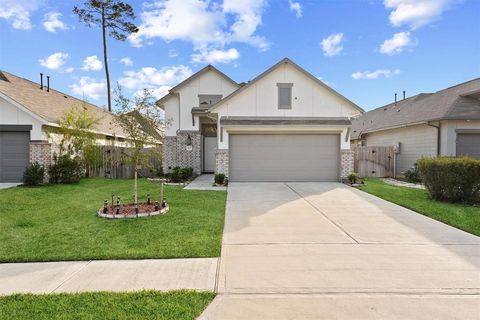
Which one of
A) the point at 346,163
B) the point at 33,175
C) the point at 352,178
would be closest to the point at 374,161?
the point at 346,163

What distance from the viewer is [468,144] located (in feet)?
51.0

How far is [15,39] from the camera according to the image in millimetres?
17094

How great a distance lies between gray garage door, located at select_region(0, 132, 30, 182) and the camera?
47.2 ft

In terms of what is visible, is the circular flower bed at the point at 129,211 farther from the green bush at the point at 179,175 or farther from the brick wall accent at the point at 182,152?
the brick wall accent at the point at 182,152

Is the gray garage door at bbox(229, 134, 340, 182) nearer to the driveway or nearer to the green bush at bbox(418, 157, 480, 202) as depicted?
the green bush at bbox(418, 157, 480, 202)

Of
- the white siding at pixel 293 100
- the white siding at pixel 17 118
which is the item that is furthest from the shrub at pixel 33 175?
the white siding at pixel 293 100

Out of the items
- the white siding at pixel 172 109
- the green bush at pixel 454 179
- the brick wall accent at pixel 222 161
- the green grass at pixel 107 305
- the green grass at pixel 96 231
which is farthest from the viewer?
the white siding at pixel 172 109

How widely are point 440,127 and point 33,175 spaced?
19.4 m

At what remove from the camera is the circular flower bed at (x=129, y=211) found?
7.68 meters

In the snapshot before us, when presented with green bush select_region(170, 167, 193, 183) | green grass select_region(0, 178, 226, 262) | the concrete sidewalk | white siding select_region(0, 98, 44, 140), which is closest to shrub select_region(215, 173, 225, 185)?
green bush select_region(170, 167, 193, 183)

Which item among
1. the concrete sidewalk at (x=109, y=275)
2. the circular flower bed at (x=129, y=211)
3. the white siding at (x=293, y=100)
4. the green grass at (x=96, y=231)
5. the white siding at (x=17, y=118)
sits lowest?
the concrete sidewalk at (x=109, y=275)

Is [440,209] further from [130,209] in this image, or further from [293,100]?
[130,209]

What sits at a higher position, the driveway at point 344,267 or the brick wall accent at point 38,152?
the brick wall accent at point 38,152

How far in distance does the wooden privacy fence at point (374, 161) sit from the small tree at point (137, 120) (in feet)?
45.5
